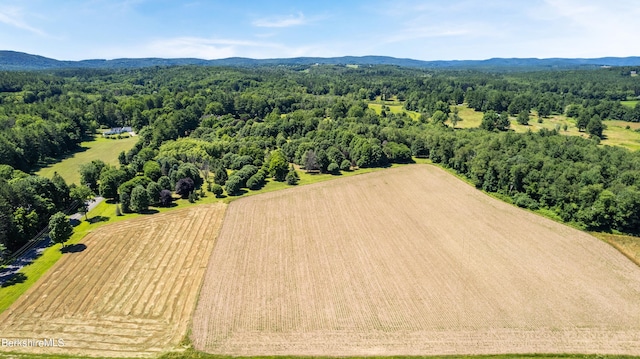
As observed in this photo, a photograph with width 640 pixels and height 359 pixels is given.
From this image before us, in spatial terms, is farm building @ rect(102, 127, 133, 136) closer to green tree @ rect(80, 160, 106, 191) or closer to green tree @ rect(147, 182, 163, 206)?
green tree @ rect(80, 160, 106, 191)

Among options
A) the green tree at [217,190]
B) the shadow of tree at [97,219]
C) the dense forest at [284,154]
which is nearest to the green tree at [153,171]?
the dense forest at [284,154]

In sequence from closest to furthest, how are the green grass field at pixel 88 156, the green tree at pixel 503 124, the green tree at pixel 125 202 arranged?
the green tree at pixel 125 202 → the green grass field at pixel 88 156 → the green tree at pixel 503 124

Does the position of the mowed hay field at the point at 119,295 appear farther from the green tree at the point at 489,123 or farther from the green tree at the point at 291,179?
the green tree at the point at 489,123

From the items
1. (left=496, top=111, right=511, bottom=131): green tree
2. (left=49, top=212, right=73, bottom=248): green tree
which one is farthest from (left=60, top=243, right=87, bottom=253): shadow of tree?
(left=496, top=111, right=511, bottom=131): green tree

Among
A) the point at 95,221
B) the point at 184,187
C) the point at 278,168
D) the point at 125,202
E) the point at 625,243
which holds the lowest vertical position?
the point at 625,243

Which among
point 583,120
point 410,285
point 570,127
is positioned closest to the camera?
point 410,285

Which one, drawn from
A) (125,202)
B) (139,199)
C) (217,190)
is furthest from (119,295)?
(217,190)

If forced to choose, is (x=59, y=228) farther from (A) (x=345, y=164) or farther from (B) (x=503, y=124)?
(B) (x=503, y=124)
